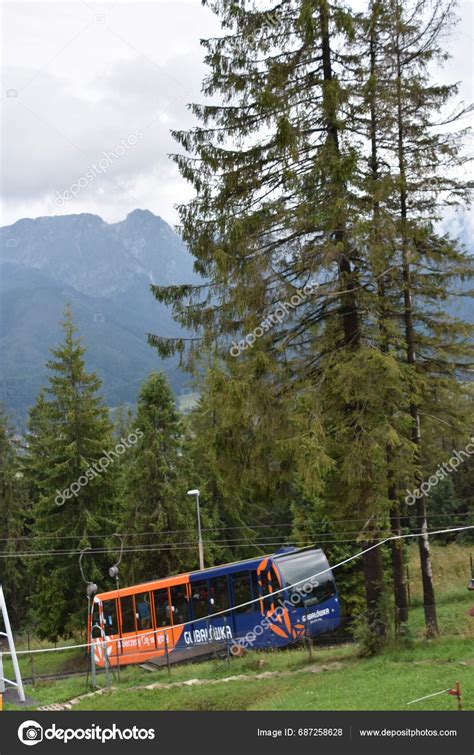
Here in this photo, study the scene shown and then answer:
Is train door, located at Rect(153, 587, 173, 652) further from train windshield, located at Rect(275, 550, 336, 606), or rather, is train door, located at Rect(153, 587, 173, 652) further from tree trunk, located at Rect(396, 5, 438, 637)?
tree trunk, located at Rect(396, 5, 438, 637)

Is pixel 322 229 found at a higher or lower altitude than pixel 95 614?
higher

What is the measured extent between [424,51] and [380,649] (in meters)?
12.3

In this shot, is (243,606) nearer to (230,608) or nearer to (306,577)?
(230,608)

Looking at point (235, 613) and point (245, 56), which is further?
point (235, 613)

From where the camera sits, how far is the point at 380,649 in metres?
13.7

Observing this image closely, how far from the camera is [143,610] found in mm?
22203

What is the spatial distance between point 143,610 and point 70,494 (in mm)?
7475

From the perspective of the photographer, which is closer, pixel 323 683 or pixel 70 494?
pixel 323 683

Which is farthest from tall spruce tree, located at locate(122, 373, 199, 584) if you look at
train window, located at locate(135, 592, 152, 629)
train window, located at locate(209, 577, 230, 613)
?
train window, located at locate(209, 577, 230, 613)

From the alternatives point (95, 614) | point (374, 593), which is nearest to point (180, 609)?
point (95, 614)
